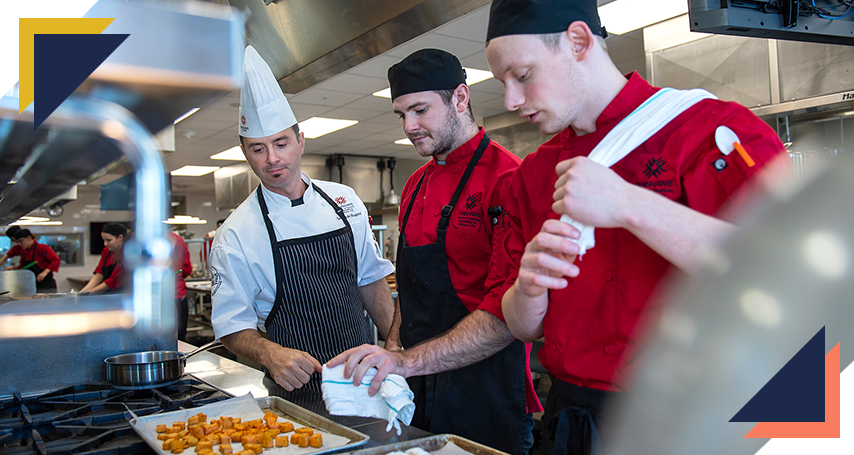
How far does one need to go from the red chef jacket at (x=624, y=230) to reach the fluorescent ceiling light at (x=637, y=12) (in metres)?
3.02

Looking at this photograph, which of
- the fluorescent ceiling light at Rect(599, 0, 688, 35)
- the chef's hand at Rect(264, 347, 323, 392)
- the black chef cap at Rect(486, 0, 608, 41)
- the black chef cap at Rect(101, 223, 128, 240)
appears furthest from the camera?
the black chef cap at Rect(101, 223, 128, 240)

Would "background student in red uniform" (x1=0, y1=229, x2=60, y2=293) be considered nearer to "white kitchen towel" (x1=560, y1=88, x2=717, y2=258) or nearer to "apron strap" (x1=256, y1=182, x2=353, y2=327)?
"apron strap" (x1=256, y1=182, x2=353, y2=327)

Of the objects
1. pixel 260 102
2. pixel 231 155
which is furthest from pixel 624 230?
pixel 231 155

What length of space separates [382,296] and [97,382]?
37.3 inches

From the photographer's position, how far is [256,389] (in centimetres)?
173

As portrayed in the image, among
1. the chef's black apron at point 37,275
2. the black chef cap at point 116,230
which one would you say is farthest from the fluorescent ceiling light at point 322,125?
the chef's black apron at point 37,275

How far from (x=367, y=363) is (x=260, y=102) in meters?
0.97

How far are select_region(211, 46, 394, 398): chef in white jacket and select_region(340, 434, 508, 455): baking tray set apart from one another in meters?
0.66

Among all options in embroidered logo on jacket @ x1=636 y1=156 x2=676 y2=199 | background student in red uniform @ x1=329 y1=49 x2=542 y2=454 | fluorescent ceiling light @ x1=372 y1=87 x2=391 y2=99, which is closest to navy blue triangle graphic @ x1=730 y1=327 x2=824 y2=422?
embroidered logo on jacket @ x1=636 y1=156 x2=676 y2=199

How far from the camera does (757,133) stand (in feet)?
2.64

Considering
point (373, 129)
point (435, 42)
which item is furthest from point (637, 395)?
point (373, 129)

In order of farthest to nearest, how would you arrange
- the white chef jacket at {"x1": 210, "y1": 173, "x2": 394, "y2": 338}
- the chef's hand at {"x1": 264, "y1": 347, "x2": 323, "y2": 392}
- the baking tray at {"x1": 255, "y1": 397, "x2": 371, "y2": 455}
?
the white chef jacket at {"x1": 210, "y1": 173, "x2": 394, "y2": 338}
the chef's hand at {"x1": 264, "y1": 347, "x2": 323, "y2": 392}
the baking tray at {"x1": 255, "y1": 397, "x2": 371, "y2": 455}

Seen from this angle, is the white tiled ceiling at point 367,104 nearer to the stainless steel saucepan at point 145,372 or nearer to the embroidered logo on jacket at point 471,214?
the stainless steel saucepan at point 145,372

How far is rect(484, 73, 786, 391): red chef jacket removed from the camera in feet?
2.74
